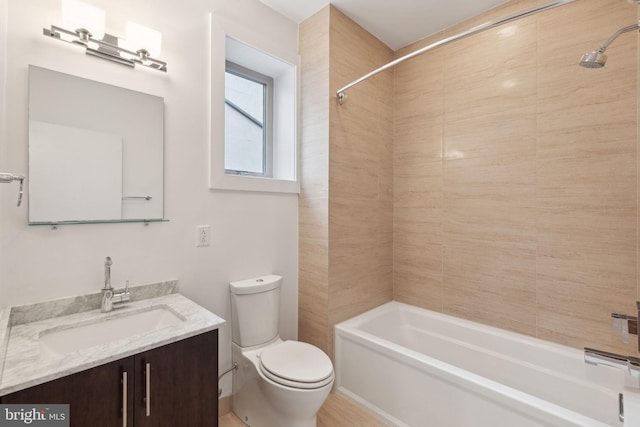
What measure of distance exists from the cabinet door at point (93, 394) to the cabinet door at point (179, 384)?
41 mm

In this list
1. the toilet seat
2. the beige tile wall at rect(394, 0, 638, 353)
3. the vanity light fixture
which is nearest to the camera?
the vanity light fixture

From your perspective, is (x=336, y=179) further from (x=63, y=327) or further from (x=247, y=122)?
(x=63, y=327)

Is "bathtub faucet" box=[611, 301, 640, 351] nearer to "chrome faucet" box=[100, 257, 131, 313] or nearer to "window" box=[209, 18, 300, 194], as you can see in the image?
"window" box=[209, 18, 300, 194]

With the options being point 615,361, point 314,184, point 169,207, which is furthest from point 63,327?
point 615,361

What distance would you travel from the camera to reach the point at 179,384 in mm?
1114

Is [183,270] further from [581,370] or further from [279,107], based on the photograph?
[581,370]

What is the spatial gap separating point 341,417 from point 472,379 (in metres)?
0.83

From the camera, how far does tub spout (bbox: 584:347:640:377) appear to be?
42.1 inches

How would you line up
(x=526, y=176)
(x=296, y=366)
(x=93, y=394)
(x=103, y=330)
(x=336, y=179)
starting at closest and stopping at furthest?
1. (x=93, y=394)
2. (x=103, y=330)
3. (x=296, y=366)
4. (x=526, y=176)
5. (x=336, y=179)

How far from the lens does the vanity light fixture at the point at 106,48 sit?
125 centimetres

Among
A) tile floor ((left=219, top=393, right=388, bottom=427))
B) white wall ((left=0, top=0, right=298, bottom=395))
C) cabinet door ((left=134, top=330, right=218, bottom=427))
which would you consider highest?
white wall ((left=0, top=0, right=298, bottom=395))

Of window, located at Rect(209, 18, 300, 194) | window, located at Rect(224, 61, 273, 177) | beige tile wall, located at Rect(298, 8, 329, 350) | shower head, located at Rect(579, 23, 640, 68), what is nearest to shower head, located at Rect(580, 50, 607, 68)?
shower head, located at Rect(579, 23, 640, 68)

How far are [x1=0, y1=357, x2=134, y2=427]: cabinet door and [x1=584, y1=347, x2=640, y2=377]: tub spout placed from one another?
1624mm

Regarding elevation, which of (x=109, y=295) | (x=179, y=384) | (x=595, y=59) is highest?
(x=595, y=59)
